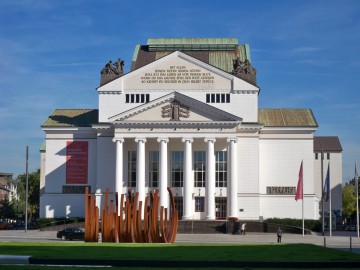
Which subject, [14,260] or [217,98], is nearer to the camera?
[14,260]

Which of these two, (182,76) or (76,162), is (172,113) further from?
(76,162)

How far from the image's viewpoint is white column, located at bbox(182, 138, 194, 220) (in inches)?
3275

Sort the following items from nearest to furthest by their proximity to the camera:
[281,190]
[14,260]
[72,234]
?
[14,260]
[72,234]
[281,190]

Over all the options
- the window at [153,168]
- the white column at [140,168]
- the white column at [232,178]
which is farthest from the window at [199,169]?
the white column at [140,168]

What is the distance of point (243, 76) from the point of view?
8819cm

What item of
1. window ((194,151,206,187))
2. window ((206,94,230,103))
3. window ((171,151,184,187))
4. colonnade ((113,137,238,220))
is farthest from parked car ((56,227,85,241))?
window ((206,94,230,103))

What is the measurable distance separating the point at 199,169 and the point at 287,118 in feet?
48.1

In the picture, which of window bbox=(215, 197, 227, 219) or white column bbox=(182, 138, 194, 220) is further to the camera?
window bbox=(215, 197, 227, 219)

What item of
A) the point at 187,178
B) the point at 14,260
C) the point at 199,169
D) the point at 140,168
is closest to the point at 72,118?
the point at 140,168

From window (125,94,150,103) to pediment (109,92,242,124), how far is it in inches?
165

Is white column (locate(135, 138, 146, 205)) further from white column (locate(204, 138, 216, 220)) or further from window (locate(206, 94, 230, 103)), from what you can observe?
window (locate(206, 94, 230, 103))

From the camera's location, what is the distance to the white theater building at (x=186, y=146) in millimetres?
83750

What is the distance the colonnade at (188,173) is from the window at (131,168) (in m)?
3.17

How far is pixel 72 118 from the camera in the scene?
94562mm
